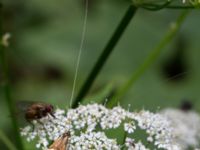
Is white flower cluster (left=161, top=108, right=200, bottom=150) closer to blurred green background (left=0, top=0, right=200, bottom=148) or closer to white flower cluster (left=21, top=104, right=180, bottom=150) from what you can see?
white flower cluster (left=21, top=104, right=180, bottom=150)

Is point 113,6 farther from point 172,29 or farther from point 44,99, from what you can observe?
point 172,29

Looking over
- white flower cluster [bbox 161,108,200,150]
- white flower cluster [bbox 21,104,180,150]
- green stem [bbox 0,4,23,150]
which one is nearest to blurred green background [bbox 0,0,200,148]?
white flower cluster [bbox 161,108,200,150]

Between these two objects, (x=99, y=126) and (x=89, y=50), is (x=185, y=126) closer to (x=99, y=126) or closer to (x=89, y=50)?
(x=99, y=126)

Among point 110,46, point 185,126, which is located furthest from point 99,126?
point 185,126

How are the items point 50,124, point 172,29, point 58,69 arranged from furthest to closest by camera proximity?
1. point 58,69
2. point 172,29
3. point 50,124

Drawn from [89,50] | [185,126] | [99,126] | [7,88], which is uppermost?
[89,50]

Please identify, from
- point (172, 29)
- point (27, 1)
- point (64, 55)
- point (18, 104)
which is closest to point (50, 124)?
point (18, 104)
